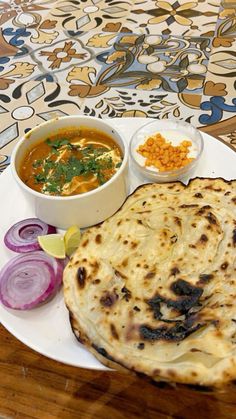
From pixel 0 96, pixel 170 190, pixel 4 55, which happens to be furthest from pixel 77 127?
pixel 4 55

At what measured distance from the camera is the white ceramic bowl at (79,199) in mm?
1431

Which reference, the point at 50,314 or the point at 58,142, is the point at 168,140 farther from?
the point at 50,314

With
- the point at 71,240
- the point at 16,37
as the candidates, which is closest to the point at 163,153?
the point at 71,240

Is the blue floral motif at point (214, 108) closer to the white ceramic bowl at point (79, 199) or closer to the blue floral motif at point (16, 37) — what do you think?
the white ceramic bowl at point (79, 199)

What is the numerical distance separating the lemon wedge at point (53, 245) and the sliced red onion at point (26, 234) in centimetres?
4

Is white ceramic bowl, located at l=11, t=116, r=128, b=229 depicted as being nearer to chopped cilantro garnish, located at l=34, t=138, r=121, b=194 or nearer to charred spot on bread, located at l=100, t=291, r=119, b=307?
chopped cilantro garnish, located at l=34, t=138, r=121, b=194

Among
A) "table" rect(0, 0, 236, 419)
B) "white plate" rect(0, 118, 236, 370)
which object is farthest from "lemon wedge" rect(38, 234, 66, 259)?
"table" rect(0, 0, 236, 419)

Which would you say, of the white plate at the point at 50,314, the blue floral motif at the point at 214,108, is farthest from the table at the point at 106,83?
the white plate at the point at 50,314

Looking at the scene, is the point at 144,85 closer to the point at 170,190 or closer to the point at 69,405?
the point at 170,190

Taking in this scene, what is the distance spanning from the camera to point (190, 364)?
106cm

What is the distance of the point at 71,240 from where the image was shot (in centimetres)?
141

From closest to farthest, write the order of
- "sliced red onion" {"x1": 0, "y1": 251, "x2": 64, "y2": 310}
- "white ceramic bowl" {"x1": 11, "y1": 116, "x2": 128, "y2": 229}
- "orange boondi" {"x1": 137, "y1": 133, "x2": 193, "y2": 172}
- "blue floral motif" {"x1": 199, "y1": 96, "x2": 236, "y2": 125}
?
"sliced red onion" {"x1": 0, "y1": 251, "x2": 64, "y2": 310}
"white ceramic bowl" {"x1": 11, "y1": 116, "x2": 128, "y2": 229}
"orange boondi" {"x1": 137, "y1": 133, "x2": 193, "y2": 172}
"blue floral motif" {"x1": 199, "y1": 96, "x2": 236, "y2": 125}

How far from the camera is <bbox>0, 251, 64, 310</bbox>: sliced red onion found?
4.27ft

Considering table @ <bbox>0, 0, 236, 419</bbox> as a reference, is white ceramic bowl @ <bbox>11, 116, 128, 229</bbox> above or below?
above
